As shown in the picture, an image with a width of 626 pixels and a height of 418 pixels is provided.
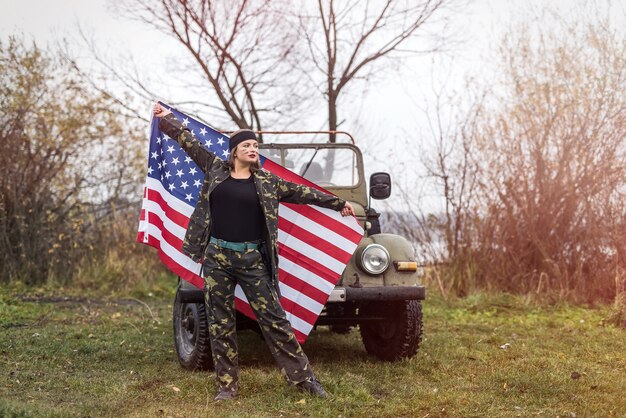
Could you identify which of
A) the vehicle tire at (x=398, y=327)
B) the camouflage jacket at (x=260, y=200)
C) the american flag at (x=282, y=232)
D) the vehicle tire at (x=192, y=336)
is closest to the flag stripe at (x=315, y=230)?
the american flag at (x=282, y=232)

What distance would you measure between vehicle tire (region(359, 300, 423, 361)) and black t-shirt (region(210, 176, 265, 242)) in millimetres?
1693

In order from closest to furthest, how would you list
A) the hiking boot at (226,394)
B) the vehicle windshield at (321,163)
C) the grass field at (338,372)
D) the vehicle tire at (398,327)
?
1. the grass field at (338,372)
2. the hiking boot at (226,394)
3. the vehicle tire at (398,327)
4. the vehicle windshield at (321,163)

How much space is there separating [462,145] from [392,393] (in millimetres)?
7092

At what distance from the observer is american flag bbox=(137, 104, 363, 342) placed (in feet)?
20.1

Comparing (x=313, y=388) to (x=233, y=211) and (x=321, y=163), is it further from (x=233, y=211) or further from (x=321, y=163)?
(x=321, y=163)

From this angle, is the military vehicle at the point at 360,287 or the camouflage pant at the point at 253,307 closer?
the camouflage pant at the point at 253,307

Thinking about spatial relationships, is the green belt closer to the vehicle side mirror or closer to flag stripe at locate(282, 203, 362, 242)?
flag stripe at locate(282, 203, 362, 242)

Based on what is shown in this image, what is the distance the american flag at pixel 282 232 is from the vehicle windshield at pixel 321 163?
3.22ft

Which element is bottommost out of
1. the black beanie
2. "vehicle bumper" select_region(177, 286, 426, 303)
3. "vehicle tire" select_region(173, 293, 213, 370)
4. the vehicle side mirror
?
"vehicle tire" select_region(173, 293, 213, 370)

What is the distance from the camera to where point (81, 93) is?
43.4 ft

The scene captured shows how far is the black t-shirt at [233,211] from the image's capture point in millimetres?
5348

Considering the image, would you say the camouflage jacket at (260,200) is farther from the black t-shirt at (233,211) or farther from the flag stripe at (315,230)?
the flag stripe at (315,230)

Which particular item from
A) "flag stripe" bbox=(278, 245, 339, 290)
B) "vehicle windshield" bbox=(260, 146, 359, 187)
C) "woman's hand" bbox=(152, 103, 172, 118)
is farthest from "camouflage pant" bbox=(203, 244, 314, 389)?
"vehicle windshield" bbox=(260, 146, 359, 187)

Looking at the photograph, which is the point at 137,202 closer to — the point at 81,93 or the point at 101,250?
the point at 101,250
